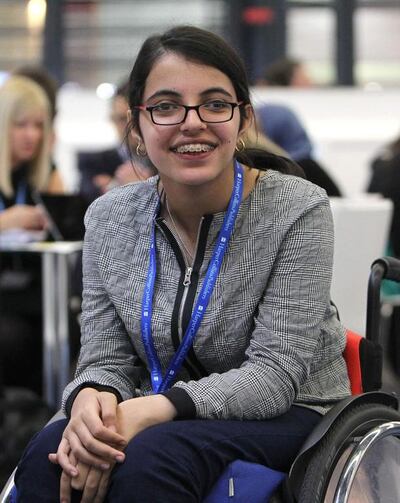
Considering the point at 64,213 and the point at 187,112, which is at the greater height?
the point at 187,112

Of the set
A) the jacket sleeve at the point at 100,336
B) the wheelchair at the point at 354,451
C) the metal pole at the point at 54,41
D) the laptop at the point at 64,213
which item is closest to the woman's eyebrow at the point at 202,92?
the jacket sleeve at the point at 100,336

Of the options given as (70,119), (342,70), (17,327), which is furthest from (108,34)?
(17,327)

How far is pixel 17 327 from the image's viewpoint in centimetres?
389

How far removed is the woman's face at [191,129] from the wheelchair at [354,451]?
0.42 m

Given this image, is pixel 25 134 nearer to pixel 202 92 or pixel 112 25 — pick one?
pixel 202 92

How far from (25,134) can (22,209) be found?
0.33 m

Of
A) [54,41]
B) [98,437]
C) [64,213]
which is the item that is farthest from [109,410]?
[54,41]

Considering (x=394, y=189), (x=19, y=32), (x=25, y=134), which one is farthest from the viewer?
(x=19, y=32)

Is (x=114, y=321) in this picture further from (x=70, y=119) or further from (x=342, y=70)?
(x=342, y=70)

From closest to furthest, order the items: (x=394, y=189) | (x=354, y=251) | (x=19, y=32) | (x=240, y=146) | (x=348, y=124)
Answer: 1. (x=240, y=146)
2. (x=354, y=251)
3. (x=394, y=189)
4. (x=348, y=124)
5. (x=19, y=32)

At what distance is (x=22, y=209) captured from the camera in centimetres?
396

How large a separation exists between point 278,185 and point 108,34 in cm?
641

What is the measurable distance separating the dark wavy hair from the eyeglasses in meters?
0.06

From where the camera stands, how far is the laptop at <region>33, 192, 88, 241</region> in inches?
151
